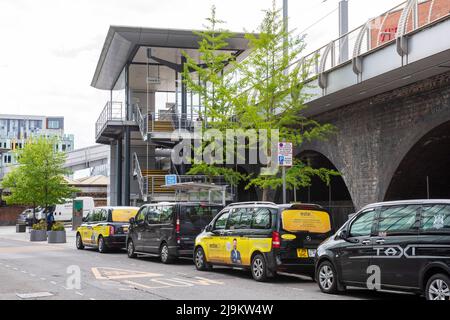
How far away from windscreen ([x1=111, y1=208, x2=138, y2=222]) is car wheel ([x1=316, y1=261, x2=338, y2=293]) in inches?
518

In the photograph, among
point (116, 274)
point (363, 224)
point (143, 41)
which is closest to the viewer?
point (363, 224)

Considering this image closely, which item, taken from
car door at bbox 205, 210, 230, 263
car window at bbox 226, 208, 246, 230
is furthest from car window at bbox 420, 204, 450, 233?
car door at bbox 205, 210, 230, 263

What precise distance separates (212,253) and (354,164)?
23.8 feet

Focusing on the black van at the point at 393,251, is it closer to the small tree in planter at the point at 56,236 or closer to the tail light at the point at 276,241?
the tail light at the point at 276,241

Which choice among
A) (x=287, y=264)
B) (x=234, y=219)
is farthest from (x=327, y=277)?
(x=234, y=219)

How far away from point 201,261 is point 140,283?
11.7ft

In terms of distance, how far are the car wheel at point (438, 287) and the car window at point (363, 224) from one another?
184cm

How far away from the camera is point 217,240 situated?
16734 mm

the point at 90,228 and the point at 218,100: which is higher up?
the point at 218,100

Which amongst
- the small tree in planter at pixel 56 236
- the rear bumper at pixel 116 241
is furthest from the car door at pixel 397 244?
the small tree in planter at pixel 56 236

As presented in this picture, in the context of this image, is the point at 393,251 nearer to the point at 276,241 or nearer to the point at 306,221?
the point at 276,241

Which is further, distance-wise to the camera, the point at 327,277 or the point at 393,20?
the point at 393,20

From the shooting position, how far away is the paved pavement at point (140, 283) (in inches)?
479
